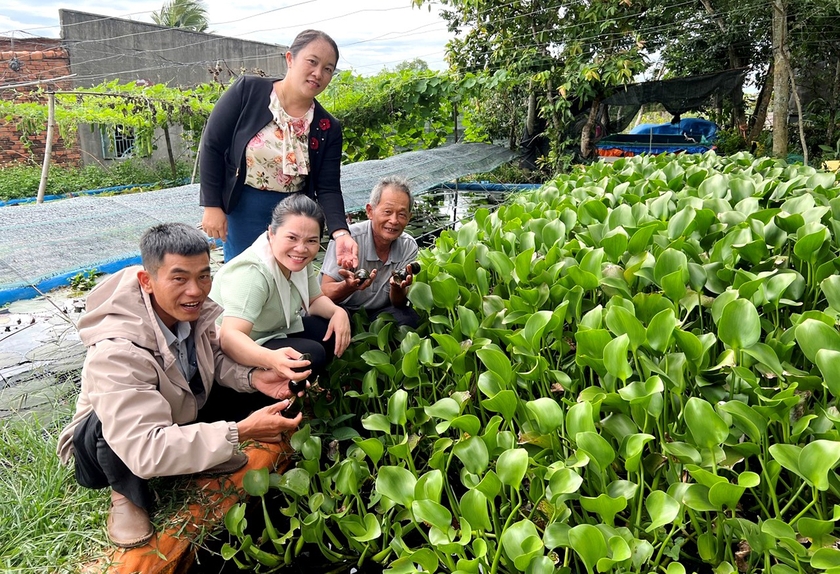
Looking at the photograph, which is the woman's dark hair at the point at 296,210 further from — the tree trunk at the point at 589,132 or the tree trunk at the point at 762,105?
the tree trunk at the point at 762,105

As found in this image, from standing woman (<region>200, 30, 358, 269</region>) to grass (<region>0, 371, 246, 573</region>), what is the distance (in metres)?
0.99

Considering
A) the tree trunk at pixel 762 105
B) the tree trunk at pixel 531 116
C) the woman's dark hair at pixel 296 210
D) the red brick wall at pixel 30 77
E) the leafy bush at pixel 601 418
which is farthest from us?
the red brick wall at pixel 30 77

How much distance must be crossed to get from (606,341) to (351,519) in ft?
2.65

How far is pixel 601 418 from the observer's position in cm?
166

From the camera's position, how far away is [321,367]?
84.5 inches

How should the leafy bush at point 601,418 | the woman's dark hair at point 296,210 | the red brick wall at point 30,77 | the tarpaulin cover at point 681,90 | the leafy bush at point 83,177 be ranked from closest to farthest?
the leafy bush at point 601,418, the woman's dark hair at point 296,210, the tarpaulin cover at point 681,90, the leafy bush at point 83,177, the red brick wall at point 30,77

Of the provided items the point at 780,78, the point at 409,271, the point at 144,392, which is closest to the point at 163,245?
the point at 144,392

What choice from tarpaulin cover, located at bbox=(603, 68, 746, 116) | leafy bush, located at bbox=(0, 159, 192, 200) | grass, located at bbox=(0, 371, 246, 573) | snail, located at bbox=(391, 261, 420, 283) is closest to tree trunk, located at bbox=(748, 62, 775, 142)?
tarpaulin cover, located at bbox=(603, 68, 746, 116)

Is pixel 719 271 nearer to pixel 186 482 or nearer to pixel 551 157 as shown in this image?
pixel 186 482

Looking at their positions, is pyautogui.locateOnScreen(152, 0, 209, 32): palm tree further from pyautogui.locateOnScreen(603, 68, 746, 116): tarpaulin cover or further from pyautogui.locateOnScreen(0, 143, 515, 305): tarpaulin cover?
pyautogui.locateOnScreen(0, 143, 515, 305): tarpaulin cover

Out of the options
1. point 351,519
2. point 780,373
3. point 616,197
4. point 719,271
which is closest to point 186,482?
point 351,519

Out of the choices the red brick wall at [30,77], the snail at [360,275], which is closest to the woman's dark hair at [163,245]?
the snail at [360,275]

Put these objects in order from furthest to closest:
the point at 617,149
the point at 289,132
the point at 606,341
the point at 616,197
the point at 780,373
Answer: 1. the point at 617,149
2. the point at 616,197
3. the point at 289,132
4. the point at 606,341
5. the point at 780,373

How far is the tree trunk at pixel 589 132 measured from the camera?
908cm
